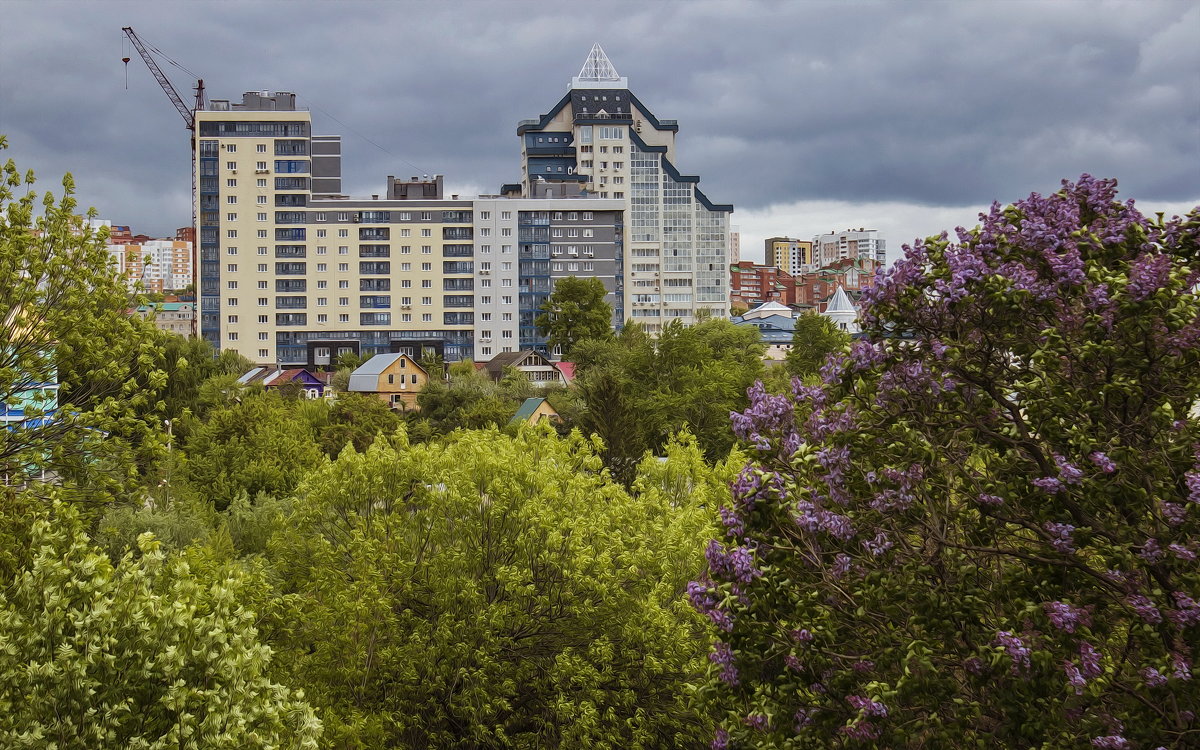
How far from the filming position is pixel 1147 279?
810 cm

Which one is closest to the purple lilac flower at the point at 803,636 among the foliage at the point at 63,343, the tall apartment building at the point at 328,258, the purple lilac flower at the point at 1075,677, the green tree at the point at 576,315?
the purple lilac flower at the point at 1075,677

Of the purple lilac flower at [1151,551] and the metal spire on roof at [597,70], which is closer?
the purple lilac flower at [1151,551]

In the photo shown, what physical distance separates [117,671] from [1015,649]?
25.2 ft

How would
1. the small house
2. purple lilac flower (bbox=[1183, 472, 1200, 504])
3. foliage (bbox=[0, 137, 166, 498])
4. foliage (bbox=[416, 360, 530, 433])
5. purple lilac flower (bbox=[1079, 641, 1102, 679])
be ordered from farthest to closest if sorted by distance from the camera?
the small house, foliage (bbox=[416, 360, 530, 433]), foliage (bbox=[0, 137, 166, 498]), purple lilac flower (bbox=[1079, 641, 1102, 679]), purple lilac flower (bbox=[1183, 472, 1200, 504])

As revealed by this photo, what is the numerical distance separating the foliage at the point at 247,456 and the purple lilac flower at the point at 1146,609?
33649mm

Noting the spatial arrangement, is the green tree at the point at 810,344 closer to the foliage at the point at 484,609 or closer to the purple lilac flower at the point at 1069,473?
the foliage at the point at 484,609

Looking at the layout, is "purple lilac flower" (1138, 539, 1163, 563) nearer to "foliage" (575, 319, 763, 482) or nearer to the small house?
"foliage" (575, 319, 763, 482)

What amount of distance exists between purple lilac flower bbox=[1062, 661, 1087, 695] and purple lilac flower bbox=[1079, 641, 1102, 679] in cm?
6

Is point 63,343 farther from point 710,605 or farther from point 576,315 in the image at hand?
point 576,315

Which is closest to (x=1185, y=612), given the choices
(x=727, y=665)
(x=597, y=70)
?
(x=727, y=665)

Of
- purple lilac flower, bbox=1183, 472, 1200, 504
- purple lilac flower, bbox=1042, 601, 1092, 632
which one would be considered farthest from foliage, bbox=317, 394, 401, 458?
purple lilac flower, bbox=1183, 472, 1200, 504

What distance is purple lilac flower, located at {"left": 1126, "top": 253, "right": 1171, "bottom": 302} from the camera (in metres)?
8.12

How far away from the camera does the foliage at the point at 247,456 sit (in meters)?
41.2

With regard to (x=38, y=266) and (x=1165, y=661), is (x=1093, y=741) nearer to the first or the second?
(x=1165, y=661)
